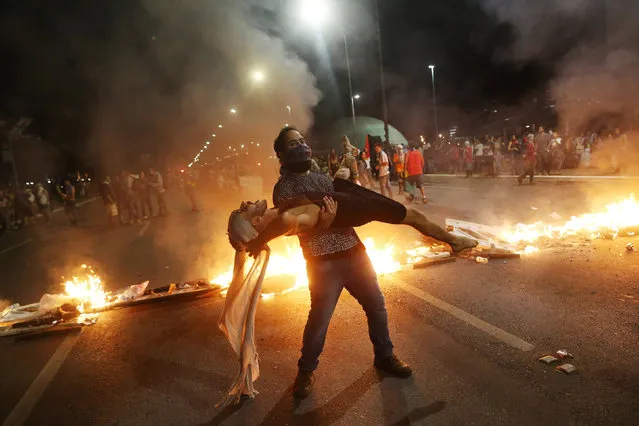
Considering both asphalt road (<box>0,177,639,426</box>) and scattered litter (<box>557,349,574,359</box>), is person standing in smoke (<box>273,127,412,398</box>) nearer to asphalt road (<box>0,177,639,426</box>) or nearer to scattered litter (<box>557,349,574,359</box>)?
asphalt road (<box>0,177,639,426</box>)

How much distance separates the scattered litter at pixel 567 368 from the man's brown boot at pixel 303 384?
63.1 inches

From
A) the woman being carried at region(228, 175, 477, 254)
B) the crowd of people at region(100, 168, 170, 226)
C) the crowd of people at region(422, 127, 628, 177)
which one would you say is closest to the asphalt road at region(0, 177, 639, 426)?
the woman being carried at region(228, 175, 477, 254)

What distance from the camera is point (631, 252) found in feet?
16.4

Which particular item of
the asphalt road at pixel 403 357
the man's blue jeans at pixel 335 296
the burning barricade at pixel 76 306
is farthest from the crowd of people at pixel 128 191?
the man's blue jeans at pixel 335 296

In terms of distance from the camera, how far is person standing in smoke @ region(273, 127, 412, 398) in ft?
8.40

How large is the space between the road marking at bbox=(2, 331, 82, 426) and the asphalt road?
1cm

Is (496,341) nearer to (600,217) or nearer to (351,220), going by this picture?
(351,220)

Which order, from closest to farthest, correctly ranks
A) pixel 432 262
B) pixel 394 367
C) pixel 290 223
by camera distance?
pixel 290 223
pixel 394 367
pixel 432 262

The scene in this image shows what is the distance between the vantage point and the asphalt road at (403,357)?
249cm

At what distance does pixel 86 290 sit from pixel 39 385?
2.45 meters

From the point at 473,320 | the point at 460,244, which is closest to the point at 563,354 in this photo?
the point at 473,320

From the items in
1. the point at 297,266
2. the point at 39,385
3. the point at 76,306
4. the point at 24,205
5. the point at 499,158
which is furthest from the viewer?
the point at 499,158

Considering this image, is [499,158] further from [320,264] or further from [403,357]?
[320,264]

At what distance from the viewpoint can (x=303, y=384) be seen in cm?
270
